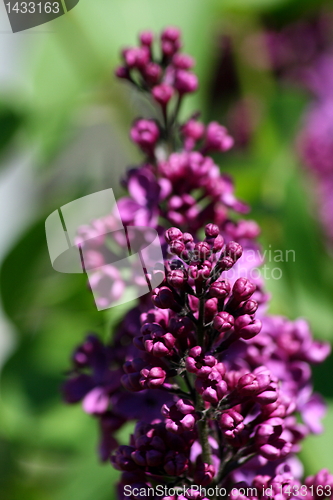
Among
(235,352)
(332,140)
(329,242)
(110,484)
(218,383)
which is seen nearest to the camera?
(218,383)

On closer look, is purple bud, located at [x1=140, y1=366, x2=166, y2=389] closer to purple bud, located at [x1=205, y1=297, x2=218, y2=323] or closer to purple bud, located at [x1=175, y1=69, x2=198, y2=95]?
purple bud, located at [x1=205, y1=297, x2=218, y2=323]

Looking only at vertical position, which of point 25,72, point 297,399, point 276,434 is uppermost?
point 25,72

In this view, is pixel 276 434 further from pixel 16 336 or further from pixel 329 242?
pixel 329 242

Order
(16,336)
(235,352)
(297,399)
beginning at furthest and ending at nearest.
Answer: (16,336) < (297,399) < (235,352)

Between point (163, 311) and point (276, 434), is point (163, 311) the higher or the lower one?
the higher one

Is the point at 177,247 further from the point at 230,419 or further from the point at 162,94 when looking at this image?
the point at 162,94

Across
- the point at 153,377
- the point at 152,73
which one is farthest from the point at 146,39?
the point at 153,377

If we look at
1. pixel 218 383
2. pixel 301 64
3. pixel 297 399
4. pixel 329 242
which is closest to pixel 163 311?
pixel 218 383

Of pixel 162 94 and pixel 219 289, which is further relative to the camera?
pixel 162 94
